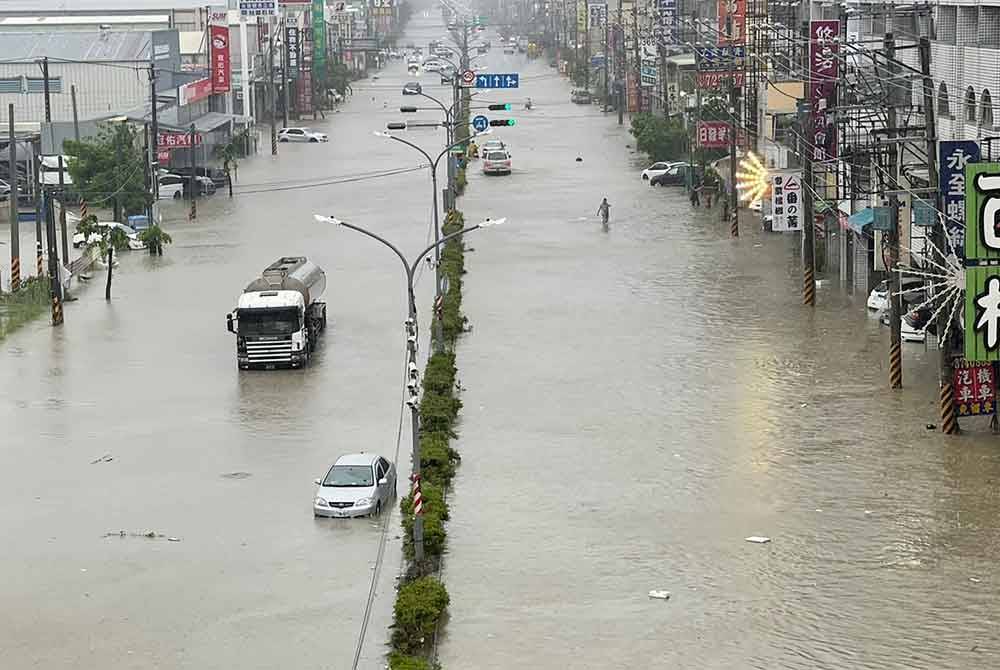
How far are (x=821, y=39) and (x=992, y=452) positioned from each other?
23420 millimetres

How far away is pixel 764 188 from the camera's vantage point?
238ft

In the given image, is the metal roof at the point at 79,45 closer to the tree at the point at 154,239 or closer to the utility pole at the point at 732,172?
the utility pole at the point at 732,172

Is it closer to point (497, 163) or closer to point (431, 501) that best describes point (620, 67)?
point (497, 163)

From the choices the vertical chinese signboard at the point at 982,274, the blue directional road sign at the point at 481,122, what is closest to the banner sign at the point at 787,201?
the blue directional road sign at the point at 481,122

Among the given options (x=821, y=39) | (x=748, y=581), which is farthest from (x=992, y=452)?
(x=821, y=39)

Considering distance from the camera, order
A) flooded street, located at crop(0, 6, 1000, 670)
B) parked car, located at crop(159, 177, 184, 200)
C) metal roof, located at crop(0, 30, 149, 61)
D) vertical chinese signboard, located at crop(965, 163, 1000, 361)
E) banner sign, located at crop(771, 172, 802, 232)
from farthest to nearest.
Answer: metal roof, located at crop(0, 30, 149, 61)
parked car, located at crop(159, 177, 184, 200)
banner sign, located at crop(771, 172, 802, 232)
vertical chinese signboard, located at crop(965, 163, 1000, 361)
flooded street, located at crop(0, 6, 1000, 670)

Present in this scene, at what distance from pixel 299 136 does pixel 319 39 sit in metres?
35.1

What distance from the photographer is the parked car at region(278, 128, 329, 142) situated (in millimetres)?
119625

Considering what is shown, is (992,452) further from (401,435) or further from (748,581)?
(401,435)

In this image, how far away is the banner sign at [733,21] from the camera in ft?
277

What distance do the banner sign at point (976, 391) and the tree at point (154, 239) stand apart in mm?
37089

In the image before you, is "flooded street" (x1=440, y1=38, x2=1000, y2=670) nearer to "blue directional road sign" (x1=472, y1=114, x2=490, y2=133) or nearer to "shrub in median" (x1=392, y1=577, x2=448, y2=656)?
"shrub in median" (x1=392, y1=577, x2=448, y2=656)

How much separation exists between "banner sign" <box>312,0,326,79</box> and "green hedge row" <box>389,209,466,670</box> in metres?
93.4

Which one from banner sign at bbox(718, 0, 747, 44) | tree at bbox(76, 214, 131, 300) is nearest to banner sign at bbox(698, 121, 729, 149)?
banner sign at bbox(718, 0, 747, 44)
